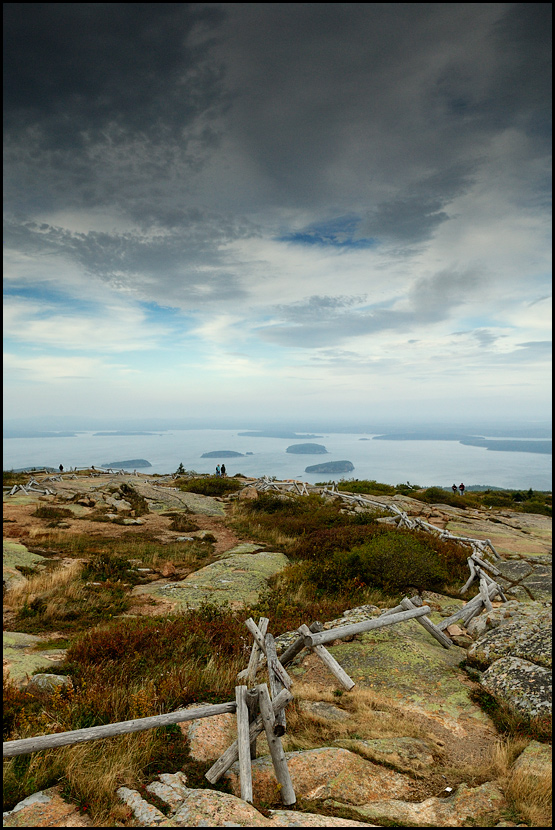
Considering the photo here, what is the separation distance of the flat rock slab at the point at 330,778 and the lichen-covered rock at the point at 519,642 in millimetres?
3955

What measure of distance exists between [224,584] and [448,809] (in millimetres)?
9662

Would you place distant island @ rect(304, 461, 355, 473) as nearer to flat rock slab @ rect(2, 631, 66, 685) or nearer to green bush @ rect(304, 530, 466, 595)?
green bush @ rect(304, 530, 466, 595)

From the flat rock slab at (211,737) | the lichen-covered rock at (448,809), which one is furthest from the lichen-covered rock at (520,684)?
the flat rock slab at (211,737)

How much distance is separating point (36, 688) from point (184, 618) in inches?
156

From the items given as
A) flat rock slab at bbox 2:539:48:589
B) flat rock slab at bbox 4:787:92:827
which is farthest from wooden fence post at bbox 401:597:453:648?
flat rock slab at bbox 2:539:48:589

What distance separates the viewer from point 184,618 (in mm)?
10727

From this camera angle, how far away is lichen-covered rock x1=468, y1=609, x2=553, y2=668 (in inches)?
335

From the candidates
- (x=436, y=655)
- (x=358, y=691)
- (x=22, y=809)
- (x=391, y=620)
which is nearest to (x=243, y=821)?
(x=22, y=809)

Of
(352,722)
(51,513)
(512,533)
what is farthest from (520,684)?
(51,513)

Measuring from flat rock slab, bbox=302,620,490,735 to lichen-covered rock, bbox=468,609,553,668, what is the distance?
563mm

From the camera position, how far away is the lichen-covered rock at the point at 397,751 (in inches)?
244

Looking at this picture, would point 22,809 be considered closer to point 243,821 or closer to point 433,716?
point 243,821

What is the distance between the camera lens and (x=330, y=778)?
5809 millimetres

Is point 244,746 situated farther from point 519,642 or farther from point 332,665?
point 519,642
